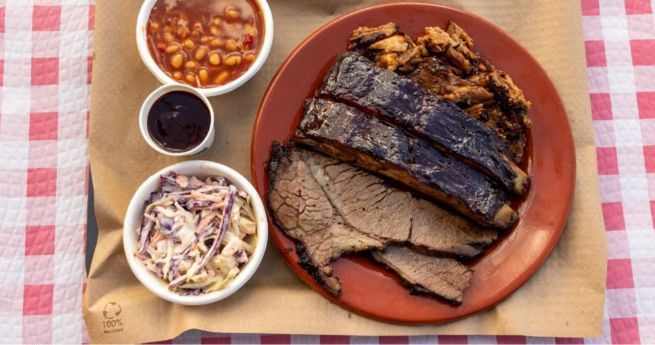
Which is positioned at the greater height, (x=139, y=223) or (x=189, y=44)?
(x=189, y=44)

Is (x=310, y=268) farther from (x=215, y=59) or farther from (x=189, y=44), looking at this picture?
(x=189, y=44)

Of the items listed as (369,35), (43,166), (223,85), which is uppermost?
(369,35)

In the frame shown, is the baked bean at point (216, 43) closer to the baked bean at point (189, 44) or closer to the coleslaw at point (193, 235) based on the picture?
the baked bean at point (189, 44)

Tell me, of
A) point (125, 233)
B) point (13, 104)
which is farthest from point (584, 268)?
point (13, 104)

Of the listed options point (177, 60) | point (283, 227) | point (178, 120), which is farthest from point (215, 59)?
point (283, 227)

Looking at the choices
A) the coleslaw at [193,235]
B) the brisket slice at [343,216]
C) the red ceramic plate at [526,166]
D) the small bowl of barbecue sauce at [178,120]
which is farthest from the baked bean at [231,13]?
the coleslaw at [193,235]

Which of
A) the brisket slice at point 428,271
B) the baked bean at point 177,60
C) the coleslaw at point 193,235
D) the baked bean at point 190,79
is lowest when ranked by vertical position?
the brisket slice at point 428,271

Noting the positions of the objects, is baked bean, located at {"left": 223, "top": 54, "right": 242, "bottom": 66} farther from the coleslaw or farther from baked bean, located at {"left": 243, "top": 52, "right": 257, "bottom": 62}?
the coleslaw

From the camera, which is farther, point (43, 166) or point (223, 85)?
point (43, 166)
